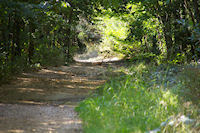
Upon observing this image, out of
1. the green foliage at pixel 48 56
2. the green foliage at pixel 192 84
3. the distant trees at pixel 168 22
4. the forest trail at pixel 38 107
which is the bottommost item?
the forest trail at pixel 38 107

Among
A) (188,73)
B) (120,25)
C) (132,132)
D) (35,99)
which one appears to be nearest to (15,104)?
(35,99)

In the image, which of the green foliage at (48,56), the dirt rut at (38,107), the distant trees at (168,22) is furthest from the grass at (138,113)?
the green foliage at (48,56)

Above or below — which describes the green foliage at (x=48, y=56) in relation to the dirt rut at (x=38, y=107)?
above

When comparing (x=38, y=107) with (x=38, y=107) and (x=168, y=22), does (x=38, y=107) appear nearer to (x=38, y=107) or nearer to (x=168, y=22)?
(x=38, y=107)

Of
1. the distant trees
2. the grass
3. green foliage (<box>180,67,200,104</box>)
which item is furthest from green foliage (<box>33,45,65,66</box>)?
green foliage (<box>180,67,200,104</box>)

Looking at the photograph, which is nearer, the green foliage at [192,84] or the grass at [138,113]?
the grass at [138,113]

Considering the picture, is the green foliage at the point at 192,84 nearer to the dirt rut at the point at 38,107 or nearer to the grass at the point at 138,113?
the grass at the point at 138,113

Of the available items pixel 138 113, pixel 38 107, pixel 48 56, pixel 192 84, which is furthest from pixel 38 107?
pixel 48 56

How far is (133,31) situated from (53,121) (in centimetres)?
946

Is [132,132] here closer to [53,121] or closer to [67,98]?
[53,121]

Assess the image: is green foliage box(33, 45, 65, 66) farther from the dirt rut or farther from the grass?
the grass

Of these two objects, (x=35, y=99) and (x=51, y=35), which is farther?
(x=51, y=35)

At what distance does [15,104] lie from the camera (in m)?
5.60

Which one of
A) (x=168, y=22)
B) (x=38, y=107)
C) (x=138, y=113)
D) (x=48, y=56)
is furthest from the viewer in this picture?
(x=48, y=56)
